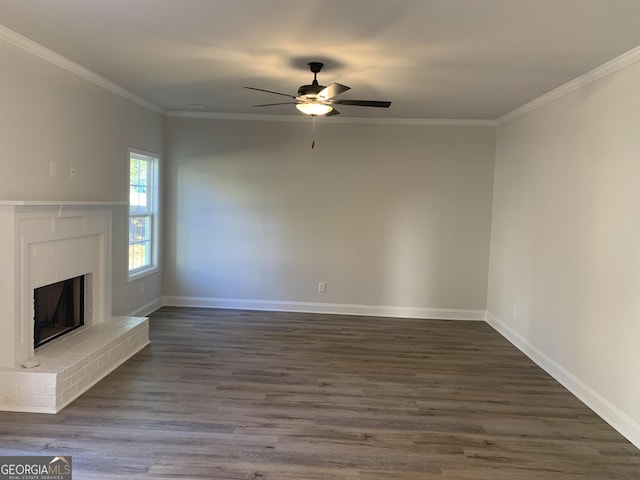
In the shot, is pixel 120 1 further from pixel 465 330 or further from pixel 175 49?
pixel 465 330

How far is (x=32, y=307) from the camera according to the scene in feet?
10.8

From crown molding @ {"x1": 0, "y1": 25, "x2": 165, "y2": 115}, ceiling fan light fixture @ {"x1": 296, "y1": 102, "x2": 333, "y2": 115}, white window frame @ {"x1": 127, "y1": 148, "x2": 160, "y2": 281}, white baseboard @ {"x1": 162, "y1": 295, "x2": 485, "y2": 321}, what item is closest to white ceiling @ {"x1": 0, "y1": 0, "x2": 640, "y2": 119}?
crown molding @ {"x1": 0, "y1": 25, "x2": 165, "y2": 115}

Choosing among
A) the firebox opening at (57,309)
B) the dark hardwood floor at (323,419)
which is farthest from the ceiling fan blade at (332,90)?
the firebox opening at (57,309)

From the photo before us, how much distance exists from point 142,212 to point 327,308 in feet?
8.88

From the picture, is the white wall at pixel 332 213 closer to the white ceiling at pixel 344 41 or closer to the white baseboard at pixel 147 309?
the white baseboard at pixel 147 309

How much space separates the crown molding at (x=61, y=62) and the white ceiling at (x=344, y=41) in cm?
6

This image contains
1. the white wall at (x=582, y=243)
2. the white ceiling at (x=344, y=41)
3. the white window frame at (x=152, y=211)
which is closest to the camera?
the white ceiling at (x=344, y=41)

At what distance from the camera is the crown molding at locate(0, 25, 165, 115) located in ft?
10.2

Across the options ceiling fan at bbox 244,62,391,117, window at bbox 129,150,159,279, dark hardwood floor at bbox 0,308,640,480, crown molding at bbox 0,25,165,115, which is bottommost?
dark hardwood floor at bbox 0,308,640,480

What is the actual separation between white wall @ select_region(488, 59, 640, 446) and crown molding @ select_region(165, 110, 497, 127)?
672 mm

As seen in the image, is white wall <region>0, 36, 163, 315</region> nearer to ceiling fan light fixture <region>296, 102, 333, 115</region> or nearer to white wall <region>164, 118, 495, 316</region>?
white wall <region>164, 118, 495, 316</region>

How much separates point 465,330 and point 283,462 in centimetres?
353

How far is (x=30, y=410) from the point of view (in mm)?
3059

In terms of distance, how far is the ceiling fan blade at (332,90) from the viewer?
10.8 feet
